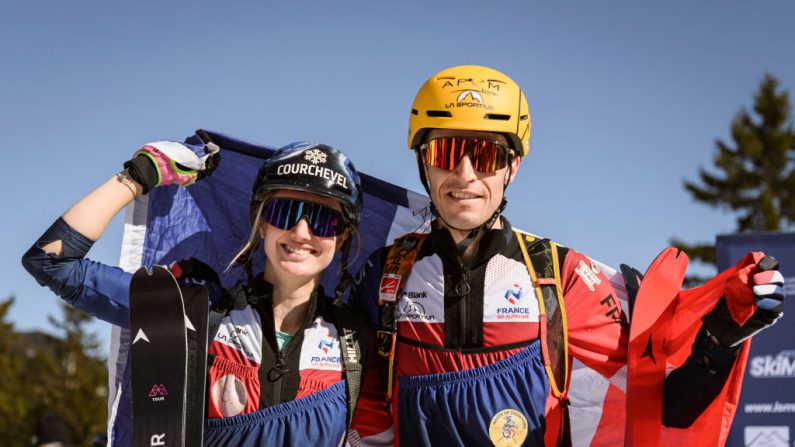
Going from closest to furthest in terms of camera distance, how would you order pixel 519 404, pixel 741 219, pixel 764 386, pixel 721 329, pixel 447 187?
pixel 721 329, pixel 519 404, pixel 447 187, pixel 764 386, pixel 741 219

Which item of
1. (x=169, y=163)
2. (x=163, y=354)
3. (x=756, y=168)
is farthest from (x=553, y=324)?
(x=756, y=168)

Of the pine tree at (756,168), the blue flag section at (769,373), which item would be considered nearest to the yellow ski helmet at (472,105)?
the blue flag section at (769,373)

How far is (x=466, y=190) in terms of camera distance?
15.0 feet

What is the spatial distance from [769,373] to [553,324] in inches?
160

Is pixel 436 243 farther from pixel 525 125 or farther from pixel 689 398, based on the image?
pixel 689 398

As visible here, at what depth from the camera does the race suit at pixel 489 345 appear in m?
4.34

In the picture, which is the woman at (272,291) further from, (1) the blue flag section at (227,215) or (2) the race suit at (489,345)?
(1) the blue flag section at (227,215)

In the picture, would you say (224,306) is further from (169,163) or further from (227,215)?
(227,215)

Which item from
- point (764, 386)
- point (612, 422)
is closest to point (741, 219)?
point (764, 386)

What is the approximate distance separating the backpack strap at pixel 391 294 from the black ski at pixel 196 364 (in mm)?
994

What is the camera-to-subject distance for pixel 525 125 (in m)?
4.85

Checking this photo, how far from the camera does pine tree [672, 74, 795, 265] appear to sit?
31406mm

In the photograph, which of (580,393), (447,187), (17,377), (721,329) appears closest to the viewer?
(721,329)

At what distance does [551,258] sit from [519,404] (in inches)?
33.6
